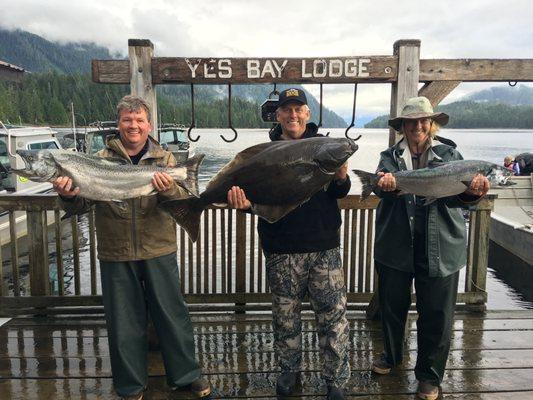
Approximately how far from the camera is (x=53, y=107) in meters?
74.0

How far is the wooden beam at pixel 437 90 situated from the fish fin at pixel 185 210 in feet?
8.72

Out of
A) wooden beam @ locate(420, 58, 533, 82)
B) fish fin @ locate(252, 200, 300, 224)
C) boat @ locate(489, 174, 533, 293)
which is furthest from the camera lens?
boat @ locate(489, 174, 533, 293)

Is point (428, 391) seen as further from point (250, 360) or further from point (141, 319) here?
point (141, 319)

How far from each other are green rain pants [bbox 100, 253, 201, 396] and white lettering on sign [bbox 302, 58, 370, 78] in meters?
2.20

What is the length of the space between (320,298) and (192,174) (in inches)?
52.7

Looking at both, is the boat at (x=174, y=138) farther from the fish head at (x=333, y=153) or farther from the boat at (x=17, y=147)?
the fish head at (x=333, y=153)

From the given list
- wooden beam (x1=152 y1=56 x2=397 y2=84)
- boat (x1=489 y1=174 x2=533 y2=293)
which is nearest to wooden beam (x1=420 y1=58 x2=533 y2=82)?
wooden beam (x1=152 y1=56 x2=397 y2=84)

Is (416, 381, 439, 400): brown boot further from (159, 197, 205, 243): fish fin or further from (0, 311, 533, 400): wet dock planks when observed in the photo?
(159, 197, 205, 243): fish fin

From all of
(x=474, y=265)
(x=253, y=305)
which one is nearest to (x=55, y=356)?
(x=253, y=305)

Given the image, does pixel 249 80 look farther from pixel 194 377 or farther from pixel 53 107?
pixel 53 107

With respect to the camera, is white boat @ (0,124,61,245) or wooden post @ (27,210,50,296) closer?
wooden post @ (27,210,50,296)

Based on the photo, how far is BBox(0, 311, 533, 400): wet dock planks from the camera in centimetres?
342

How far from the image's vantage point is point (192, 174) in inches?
119

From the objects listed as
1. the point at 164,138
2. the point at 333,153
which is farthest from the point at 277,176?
the point at 164,138
